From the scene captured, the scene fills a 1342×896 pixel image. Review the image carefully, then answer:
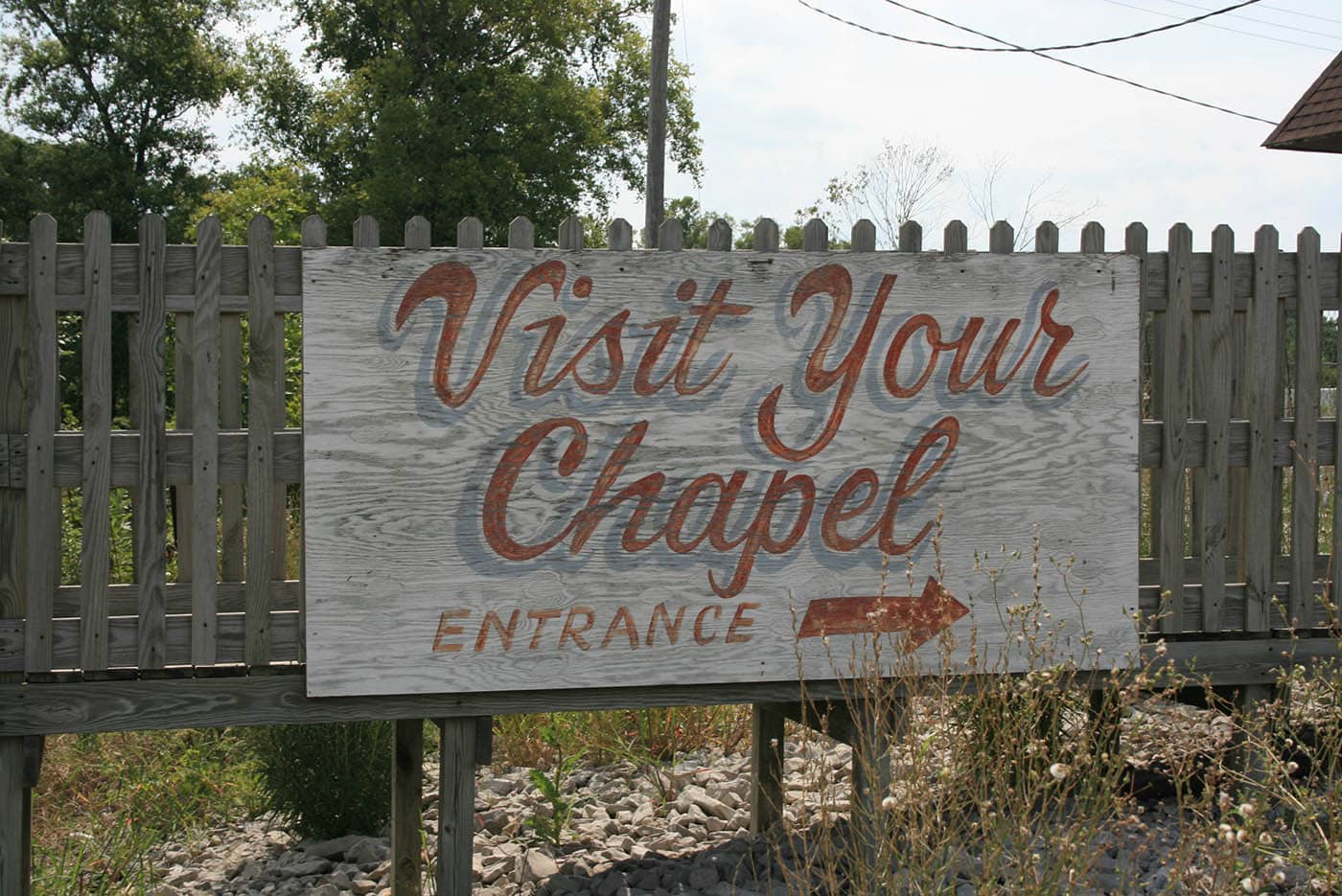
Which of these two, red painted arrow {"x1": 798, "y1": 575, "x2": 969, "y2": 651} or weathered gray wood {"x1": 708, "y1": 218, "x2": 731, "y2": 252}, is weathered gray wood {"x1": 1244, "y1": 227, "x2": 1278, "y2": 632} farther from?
weathered gray wood {"x1": 708, "y1": 218, "x2": 731, "y2": 252}

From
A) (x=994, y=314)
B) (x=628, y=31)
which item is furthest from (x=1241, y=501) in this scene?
(x=628, y=31)

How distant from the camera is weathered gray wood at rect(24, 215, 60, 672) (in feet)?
15.5

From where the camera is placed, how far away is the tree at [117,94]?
31250 mm

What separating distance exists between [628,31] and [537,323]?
32.1 meters

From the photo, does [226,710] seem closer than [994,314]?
Yes

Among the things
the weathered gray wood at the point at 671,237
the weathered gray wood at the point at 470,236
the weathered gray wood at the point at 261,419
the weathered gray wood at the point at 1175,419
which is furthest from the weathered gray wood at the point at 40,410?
the weathered gray wood at the point at 1175,419

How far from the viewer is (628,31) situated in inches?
1398

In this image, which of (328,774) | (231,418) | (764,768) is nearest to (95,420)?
(231,418)

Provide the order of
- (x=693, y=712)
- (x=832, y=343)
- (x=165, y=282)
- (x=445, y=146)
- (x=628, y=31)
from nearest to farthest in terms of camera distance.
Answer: (x=165, y=282)
(x=832, y=343)
(x=693, y=712)
(x=445, y=146)
(x=628, y=31)

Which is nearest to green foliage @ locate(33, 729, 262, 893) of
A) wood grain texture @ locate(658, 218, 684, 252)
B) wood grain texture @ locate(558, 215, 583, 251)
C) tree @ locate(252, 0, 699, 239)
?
wood grain texture @ locate(558, 215, 583, 251)

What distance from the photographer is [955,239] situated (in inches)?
213

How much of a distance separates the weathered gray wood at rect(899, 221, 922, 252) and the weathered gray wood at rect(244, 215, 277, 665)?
80.6 inches

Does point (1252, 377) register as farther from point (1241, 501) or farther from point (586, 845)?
point (586, 845)

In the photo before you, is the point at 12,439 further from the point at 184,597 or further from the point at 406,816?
the point at 406,816
